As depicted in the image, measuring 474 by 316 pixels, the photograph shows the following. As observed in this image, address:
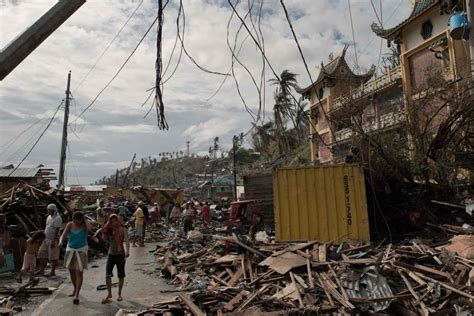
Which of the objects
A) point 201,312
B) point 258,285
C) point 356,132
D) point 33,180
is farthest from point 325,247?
point 33,180

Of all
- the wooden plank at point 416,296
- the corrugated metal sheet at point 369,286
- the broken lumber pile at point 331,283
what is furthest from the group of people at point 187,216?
the wooden plank at point 416,296

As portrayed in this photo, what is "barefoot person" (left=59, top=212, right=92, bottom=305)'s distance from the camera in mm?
7012

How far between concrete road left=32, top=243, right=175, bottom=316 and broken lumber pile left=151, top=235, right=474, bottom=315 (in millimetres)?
629

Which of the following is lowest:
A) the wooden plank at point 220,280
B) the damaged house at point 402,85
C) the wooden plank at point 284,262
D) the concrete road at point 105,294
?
the concrete road at point 105,294

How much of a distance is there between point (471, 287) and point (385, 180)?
651 centimetres

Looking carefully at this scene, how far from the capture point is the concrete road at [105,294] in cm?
640

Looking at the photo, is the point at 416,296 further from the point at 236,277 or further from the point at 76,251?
the point at 76,251

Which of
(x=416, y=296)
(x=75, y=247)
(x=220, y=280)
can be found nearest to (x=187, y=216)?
(x=220, y=280)

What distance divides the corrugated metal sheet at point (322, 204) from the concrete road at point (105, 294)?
144 inches

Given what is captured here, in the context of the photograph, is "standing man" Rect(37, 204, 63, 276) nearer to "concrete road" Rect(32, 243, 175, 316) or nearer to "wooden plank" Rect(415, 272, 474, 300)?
"concrete road" Rect(32, 243, 175, 316)

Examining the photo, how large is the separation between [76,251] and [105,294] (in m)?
1.14

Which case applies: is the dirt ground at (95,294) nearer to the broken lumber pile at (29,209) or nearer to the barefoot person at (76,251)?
the barefoot person at (76,251)

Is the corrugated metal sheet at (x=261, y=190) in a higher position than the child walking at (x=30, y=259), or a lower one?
higher

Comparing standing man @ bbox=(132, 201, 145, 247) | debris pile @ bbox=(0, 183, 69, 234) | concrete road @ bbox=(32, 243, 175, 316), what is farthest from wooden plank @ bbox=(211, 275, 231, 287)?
standing man @ bbox=(132, 201, 145, 247)
